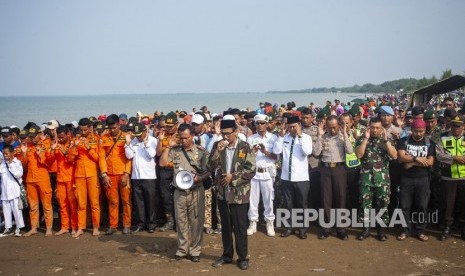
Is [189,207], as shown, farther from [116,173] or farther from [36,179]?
[36,179]

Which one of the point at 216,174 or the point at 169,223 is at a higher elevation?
the point at 216,174

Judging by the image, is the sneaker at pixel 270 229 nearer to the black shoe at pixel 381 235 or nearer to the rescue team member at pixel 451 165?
the black shoe at pixel 381 235

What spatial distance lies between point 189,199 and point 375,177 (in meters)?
3.19

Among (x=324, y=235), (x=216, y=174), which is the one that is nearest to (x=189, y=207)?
(x=216, y=174)

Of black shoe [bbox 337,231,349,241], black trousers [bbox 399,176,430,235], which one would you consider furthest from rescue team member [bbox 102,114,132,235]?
black trousers [bbox 399,176,430,235]

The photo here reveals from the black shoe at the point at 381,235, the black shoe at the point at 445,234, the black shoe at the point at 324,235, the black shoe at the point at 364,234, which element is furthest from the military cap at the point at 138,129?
the black shoe at the point at 445,234

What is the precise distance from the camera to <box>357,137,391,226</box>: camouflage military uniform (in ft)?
22.1

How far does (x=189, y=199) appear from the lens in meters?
6.01

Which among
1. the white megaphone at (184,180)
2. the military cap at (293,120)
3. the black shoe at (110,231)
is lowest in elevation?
the black shoe at (110,231)

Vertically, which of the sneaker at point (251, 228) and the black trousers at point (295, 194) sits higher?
the black trousers at point (295, 194)

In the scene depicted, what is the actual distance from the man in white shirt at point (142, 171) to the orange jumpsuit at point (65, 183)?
3.71 feet

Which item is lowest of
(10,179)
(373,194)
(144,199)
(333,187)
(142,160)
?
(144,199)

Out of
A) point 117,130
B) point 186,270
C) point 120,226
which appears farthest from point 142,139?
point 186,270

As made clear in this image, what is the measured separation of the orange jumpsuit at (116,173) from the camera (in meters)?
7.46
